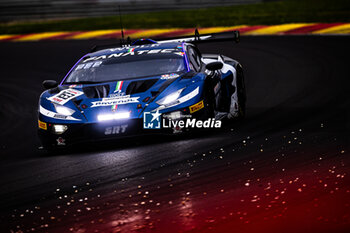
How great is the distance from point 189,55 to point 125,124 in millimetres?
1951

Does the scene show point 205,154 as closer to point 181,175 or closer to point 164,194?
point 181,175

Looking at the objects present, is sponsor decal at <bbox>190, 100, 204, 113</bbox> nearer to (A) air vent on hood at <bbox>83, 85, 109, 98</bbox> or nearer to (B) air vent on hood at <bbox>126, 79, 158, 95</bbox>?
(B) air vent on hood at <bbox>126, 79, 158, 95</bbox>

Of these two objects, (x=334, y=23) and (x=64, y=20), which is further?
(x=64, y=20)

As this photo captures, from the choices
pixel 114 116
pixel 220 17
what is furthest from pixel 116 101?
pixel 220 17

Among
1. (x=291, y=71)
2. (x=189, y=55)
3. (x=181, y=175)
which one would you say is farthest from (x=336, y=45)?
(x=181, y=175)

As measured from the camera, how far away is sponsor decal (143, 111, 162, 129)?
8648mm

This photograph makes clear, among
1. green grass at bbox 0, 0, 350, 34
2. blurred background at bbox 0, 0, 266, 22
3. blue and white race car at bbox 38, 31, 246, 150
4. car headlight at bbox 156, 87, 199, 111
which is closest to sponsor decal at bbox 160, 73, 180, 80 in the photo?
blue and white race car at bbox 38, 31, 246, 150

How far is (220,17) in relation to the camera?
27062 mm

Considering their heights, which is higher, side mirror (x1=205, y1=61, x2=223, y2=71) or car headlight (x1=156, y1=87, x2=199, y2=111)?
side mirror (x1=205, y1=61, x2=223, y2=71)

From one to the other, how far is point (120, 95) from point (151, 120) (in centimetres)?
58

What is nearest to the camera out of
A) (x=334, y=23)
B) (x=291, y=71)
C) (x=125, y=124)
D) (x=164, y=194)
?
(x=164, y=194)

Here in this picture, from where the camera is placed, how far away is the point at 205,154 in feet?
25.9

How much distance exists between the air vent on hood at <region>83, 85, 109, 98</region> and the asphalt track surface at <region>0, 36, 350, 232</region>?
0.60 m

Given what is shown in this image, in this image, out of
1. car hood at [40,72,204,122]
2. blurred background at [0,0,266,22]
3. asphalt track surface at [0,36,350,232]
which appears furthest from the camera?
blurred background at [0,0,266,22]
